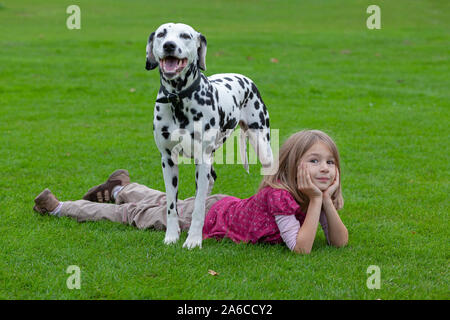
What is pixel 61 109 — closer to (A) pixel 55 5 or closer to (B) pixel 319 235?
(B) pixel 319 235

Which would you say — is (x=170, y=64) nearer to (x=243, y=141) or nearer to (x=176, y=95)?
(x=176, y=95)

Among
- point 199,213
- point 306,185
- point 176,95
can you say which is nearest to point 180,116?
point 176,95

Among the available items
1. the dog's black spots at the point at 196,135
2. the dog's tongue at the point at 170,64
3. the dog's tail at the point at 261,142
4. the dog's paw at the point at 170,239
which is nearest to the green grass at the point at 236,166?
the dog's paw at the point at 170,239

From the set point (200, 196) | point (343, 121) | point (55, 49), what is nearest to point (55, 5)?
point (55, 49)

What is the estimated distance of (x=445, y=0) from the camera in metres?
35.3

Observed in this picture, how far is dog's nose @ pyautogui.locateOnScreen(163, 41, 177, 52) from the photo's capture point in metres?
4.79

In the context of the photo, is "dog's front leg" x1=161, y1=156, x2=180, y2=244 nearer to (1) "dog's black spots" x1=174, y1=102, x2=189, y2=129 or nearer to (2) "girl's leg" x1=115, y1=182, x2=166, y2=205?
(1) "dog's black spots" x1=174, y1=102, x2=189, y2=129

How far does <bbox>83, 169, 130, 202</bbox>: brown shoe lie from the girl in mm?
813

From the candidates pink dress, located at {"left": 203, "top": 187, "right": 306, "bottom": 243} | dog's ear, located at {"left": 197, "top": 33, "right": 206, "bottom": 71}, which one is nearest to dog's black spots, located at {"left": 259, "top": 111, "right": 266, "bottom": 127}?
pink dress, located at {"left": 203, "top": 187, "right": 306, "bottom": 243}

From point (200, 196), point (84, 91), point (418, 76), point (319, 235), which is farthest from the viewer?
point (418, 76)

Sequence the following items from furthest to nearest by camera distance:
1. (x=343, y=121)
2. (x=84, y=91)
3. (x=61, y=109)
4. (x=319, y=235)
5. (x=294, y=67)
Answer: (x=294, y=67)
(x=84, y=91)
(x=61, y=109)
(x=343, y=121)
(x=319, y=235)

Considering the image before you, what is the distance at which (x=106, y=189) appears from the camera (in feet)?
22.2

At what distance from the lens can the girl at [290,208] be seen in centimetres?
506
